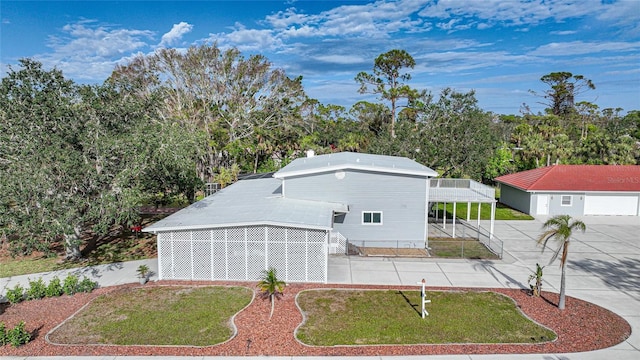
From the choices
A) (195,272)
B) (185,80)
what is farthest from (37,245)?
(185,80)

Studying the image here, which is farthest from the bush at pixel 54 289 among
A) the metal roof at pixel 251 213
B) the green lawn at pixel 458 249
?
the green lawn at pixel 458 249

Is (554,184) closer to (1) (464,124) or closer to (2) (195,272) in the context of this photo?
(1) (464,124)

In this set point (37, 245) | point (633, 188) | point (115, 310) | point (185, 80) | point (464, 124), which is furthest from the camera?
point (185, 80)

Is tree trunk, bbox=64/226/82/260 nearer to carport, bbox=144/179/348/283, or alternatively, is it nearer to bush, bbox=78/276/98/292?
bush, bbox=78/276/98/292

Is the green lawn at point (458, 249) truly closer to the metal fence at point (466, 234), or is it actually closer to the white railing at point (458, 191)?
the metal fence at point (466, 234)

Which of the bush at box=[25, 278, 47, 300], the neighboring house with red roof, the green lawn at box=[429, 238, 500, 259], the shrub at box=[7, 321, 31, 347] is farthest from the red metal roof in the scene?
the shrub at box=[7, 321, 31, 347]
